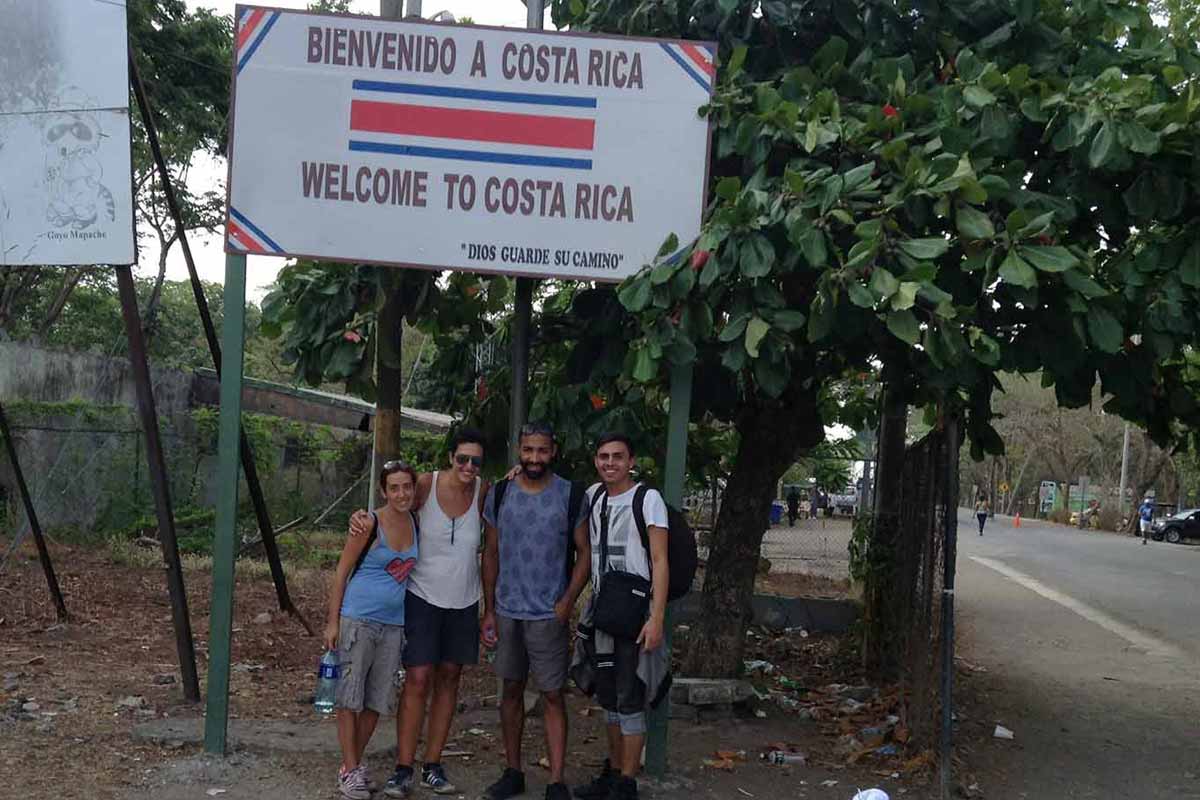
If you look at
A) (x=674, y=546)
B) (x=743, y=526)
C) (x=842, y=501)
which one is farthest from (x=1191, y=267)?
(x=842, y=501)

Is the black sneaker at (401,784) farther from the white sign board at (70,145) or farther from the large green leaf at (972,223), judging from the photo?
the large green leaf at (972,223)

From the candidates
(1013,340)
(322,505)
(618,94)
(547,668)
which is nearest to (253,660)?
(547,668)

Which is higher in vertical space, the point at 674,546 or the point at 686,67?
the point at 686,67

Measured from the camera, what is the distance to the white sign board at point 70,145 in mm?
6910

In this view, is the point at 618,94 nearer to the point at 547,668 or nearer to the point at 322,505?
the point at 547,668

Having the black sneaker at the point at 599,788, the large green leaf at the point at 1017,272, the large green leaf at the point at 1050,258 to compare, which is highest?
the large green leaf at the point at 1050,258

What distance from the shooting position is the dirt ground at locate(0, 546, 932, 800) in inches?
241

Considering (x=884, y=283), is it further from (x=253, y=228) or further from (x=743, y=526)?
(x=743, y=526)

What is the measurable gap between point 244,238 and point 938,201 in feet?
10.9

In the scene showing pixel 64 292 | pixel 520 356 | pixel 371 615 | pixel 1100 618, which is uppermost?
pixel 64 292

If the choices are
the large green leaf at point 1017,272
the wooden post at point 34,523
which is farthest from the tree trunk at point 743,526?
the wooden post at point 34,523

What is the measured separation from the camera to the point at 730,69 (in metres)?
6.55

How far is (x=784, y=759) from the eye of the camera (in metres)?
6.98

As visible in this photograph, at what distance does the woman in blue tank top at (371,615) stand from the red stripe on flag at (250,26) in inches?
90.0
